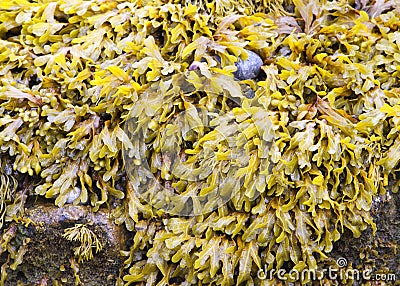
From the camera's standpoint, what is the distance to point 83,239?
200 centimetres

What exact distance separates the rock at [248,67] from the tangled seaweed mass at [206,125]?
0.10ft

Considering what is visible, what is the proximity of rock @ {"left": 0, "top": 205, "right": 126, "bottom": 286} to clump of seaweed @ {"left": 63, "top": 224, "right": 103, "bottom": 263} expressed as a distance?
0.02 meters

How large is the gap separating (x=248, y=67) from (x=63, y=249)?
1209 millimetres

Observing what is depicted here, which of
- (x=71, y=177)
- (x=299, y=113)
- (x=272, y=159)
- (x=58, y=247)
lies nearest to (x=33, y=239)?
(x=58, y=247)

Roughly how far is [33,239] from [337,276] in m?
1.37

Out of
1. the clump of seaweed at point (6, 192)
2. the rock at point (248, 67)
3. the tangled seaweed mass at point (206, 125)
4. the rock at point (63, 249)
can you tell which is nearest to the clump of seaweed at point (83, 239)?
the rock at point (63, 249)

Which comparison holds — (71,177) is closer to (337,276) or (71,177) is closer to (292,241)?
(292,241)

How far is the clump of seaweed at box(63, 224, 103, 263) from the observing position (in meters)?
2.00

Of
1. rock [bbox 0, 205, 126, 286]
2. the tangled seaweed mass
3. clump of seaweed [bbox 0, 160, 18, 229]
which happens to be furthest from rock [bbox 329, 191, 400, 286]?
clump of seaweed [bbox 0, 160, 18, 229]

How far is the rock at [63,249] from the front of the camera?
203cm

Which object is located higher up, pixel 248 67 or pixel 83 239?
pixel 248 67

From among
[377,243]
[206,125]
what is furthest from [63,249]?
[377,243]

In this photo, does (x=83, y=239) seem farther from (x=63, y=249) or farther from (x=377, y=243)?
(x=377, y=243)

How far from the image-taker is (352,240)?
201cm
